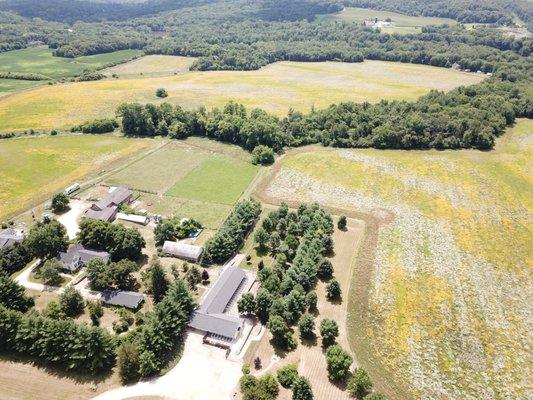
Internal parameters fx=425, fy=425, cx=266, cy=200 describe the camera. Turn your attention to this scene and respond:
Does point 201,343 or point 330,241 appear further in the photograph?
point 330,241

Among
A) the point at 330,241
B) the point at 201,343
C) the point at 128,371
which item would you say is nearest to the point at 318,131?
the point at 330,241

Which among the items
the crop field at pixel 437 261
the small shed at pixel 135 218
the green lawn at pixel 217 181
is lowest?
the crop field at pixel 437 261

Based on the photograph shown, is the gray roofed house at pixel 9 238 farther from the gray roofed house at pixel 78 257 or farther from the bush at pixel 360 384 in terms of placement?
the bush at pixel 360 384

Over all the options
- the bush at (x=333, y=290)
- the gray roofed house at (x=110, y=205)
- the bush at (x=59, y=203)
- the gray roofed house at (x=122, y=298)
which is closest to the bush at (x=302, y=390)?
the bush at (x=333, y=290)

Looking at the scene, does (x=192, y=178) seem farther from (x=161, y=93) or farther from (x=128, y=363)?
(x=161, y=93)

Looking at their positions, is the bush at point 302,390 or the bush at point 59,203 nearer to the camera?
the bush at point 302,390

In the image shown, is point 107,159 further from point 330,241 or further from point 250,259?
point 330,241

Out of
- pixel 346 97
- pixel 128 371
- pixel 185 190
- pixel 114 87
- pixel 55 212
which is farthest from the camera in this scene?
pixel 114 87
